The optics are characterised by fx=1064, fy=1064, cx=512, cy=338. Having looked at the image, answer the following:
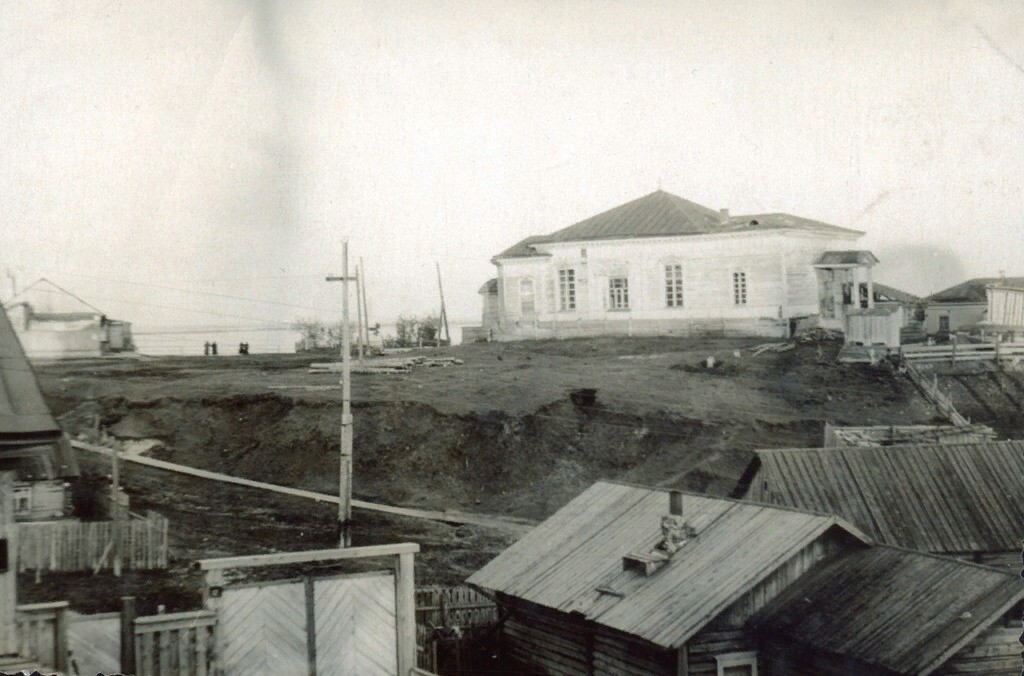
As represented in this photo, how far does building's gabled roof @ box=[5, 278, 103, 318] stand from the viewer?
8562 mm

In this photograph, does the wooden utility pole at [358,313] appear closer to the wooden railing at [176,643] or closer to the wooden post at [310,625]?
the wooden post at [310,625]

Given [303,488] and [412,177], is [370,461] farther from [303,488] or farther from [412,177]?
[412,177]

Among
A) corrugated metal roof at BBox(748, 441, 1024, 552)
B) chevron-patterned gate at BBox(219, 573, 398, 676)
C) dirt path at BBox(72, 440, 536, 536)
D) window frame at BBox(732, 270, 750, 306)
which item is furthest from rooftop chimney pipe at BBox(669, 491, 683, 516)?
window frame at BBox(732, 270, 750, 306)

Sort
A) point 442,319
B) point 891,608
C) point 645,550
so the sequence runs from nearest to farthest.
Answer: point 891,608 → point 645,550 → point 442,319

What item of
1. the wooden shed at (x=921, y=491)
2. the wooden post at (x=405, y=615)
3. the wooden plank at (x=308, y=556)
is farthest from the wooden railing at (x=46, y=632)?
the wooden shed at (x=921, y=491)

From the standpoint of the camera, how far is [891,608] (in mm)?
7598

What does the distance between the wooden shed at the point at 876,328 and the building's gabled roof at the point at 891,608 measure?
371 cm

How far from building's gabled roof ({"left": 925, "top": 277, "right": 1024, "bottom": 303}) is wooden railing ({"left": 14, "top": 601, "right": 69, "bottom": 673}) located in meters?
7.80

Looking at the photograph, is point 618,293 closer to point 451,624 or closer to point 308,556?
point 451,624

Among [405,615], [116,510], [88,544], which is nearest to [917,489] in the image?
[405,615]

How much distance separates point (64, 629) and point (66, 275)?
3.12 metres

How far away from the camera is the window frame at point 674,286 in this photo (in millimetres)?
14344

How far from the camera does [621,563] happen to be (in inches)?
369

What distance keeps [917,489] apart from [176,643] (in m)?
6.91
